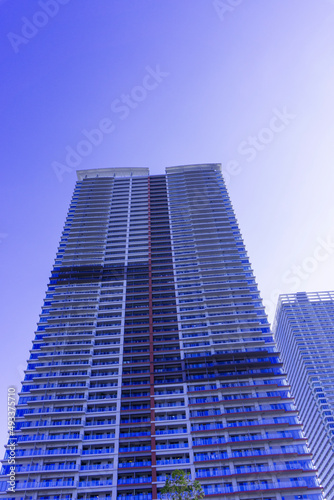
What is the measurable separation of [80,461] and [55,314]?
30.5m

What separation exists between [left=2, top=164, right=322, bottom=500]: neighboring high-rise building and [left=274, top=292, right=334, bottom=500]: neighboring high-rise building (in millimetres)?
84323

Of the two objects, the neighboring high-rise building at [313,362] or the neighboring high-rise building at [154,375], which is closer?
the neighboring high-rise building at [154,375]

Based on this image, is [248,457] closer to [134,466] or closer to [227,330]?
[134,466]

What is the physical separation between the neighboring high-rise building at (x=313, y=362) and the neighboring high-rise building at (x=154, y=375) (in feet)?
277

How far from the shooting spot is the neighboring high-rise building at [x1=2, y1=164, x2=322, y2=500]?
59844mm

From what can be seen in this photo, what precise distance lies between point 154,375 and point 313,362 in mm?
108614

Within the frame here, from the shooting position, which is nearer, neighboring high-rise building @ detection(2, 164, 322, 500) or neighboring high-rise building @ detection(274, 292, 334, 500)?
neighboring high-rise building @ detection(2, 164, 322, 500)

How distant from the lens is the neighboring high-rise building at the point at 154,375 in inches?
2356

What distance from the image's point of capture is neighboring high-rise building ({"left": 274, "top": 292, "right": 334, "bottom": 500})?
14750 cm

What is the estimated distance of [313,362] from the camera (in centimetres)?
16200

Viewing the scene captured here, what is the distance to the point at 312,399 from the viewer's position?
511 ft

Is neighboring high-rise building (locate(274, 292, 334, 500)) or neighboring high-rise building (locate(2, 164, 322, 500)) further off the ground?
neighboring high-rise building (locate(274, 292, 334, 500))

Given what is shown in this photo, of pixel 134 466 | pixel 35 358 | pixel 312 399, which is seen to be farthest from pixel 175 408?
pixel 312 399

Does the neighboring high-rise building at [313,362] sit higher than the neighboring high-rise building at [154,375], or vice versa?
the neighboring high-rise building at [313,362]
